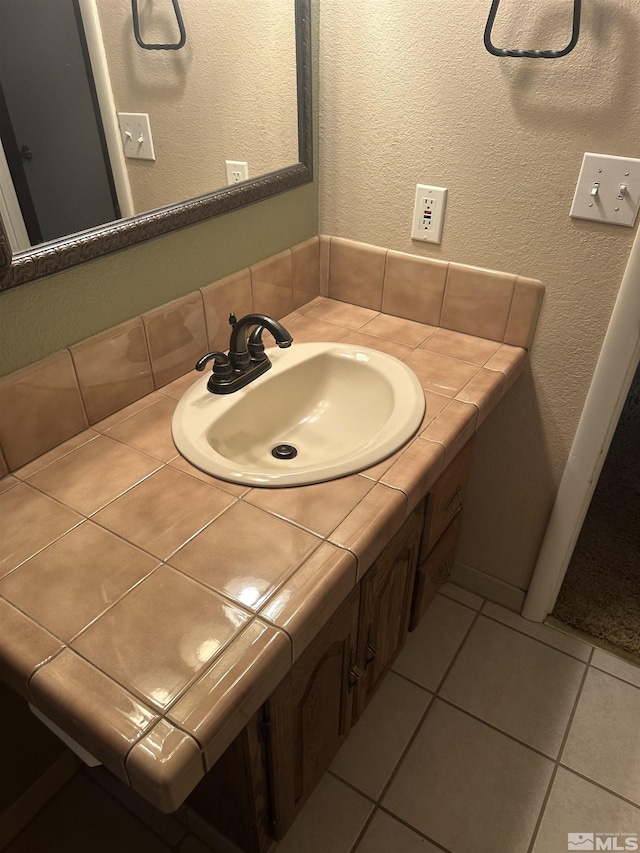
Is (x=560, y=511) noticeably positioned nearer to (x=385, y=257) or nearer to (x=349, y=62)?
(x=385, y=257)

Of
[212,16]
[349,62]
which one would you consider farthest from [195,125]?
[349,62]

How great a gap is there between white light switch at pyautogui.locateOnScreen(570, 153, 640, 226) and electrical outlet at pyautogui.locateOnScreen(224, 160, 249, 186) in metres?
0.64

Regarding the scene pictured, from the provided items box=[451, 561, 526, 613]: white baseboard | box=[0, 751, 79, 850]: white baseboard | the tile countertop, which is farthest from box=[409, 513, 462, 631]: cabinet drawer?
box=[0, 751, 79, 850]: white baseboard

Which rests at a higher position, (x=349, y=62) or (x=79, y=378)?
(x=349, y=62)

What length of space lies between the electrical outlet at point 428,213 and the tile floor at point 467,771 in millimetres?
1053

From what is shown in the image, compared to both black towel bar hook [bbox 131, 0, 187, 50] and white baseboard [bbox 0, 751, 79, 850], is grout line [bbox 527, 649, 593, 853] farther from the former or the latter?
black towel bar hook [bbox 131, 0, 187, 50]

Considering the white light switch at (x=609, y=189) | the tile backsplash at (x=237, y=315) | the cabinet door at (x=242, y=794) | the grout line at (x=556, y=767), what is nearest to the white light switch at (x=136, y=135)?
the tile backsplash at (x=237, y=315)

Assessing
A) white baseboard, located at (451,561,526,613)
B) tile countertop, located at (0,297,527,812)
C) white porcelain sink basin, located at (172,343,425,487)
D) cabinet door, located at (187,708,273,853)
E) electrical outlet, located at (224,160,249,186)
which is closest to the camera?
tile countertop, located at (0,297,527,812)

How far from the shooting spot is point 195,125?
1.16 metres

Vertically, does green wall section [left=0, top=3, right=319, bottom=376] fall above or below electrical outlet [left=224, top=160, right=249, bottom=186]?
below

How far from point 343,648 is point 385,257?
0.85 meters

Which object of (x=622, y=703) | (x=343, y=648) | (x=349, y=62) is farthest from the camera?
(x=622, y=703)

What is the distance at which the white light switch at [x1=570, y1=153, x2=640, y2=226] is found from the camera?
3.55 feet

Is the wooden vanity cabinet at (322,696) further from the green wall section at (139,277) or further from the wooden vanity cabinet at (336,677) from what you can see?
the green wall section at (139,277)
